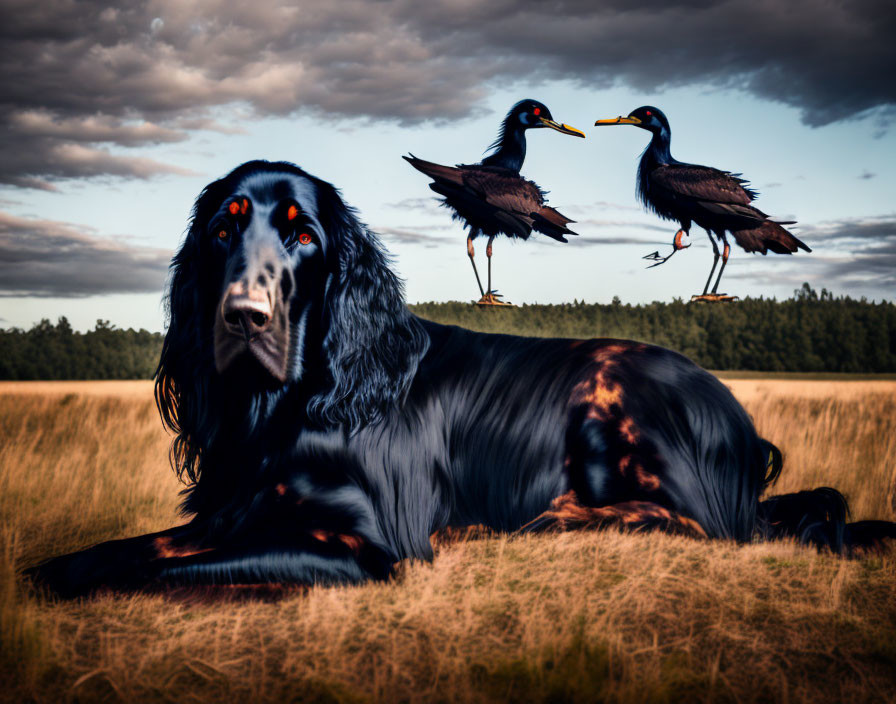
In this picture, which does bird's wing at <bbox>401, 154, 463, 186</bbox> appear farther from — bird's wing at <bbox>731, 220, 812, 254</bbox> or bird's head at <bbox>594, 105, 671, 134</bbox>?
bird's wing at <bbox>731, 220, 812, 254</bbox>

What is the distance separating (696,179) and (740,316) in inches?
338

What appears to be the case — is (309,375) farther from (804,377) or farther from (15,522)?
(804,377)

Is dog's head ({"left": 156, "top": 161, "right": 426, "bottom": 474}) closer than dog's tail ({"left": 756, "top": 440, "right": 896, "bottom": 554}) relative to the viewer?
Yes

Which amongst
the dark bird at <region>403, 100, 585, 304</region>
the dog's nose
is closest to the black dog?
the dog's nose

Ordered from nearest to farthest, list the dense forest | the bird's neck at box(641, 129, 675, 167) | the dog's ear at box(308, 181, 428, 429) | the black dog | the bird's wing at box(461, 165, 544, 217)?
the black dog
the dog's ear at box(308, 181, 428, 429)
the bird's wing at box(461, 165, 544, 217)
the bird's neck at box(641, 129, 675, 167)
the dense forest

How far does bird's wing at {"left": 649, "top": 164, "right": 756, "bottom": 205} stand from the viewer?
742cm

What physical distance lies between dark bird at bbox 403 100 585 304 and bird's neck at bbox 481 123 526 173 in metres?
0.01

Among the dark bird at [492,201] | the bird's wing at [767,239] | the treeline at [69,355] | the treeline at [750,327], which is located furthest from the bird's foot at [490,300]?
the treeline at [69,355]

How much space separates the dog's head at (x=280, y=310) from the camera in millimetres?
3000

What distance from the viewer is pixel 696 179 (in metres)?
7.47

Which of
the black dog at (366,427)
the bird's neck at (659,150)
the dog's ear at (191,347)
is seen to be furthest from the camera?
the bird's neck at (659,150)

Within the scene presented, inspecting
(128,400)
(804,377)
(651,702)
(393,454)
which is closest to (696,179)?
(393,454)

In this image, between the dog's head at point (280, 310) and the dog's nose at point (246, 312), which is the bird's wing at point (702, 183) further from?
the dog's nose at point (246, 312)

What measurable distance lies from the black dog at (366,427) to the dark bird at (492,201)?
3193mm
